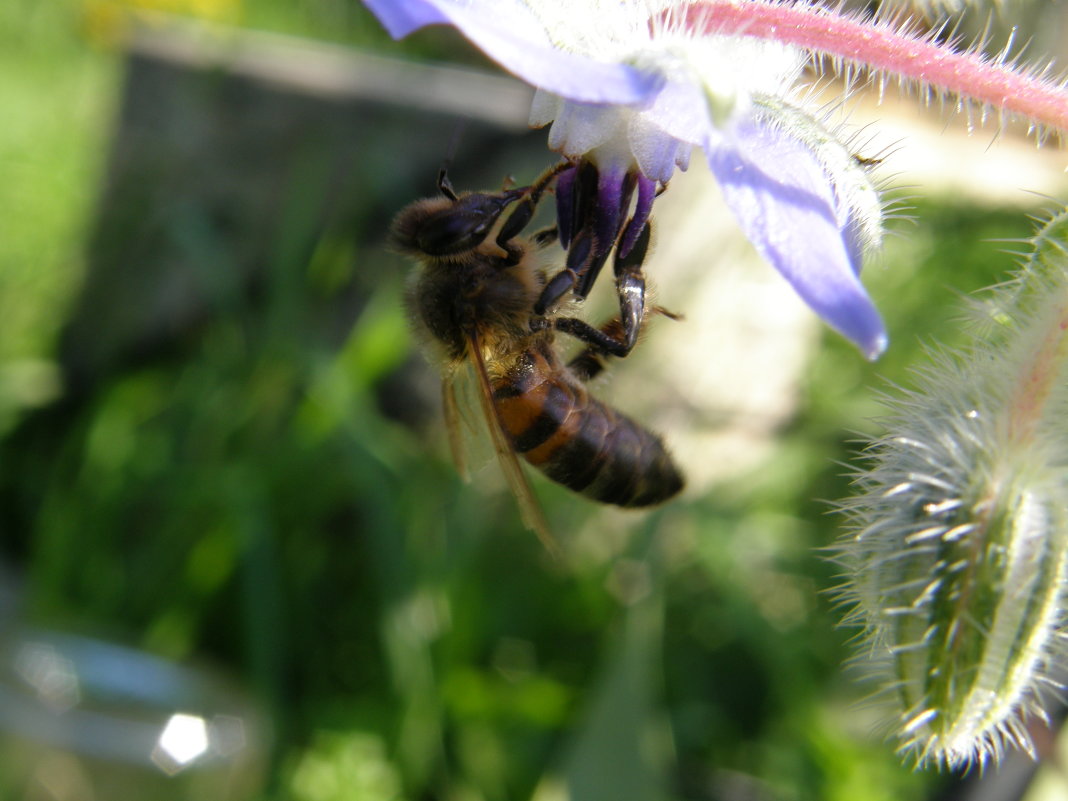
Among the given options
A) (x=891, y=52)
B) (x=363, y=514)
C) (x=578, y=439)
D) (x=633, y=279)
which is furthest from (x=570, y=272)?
(x=363, y=514)

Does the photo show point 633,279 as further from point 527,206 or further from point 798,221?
point 798,221

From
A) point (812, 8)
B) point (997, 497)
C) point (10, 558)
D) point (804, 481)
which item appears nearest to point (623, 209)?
point (812, 8)

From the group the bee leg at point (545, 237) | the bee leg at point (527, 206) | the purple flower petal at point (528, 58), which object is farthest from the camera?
the bee leg at point (545, 237)

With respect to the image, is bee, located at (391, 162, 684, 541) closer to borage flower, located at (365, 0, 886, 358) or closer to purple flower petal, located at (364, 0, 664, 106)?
borage flower, located at (365, 0, 886, 358)

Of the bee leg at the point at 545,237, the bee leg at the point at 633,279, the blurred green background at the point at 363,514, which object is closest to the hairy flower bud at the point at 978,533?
the bee leg at the point at 633,279

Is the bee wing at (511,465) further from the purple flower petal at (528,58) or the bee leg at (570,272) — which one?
the purple flower petal at (528,58)

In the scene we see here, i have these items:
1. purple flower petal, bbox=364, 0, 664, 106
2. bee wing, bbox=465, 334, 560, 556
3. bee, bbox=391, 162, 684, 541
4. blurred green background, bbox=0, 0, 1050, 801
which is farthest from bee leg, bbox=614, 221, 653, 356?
blurred green background, bbox=0, 0, 1050, 801
